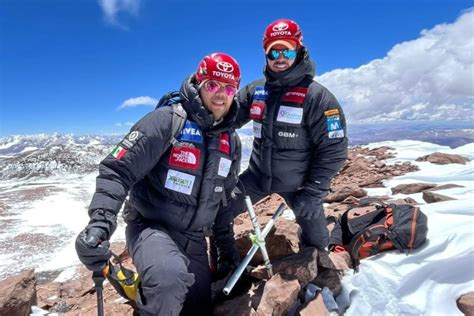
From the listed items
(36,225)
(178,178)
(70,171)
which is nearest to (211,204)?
(178,178)

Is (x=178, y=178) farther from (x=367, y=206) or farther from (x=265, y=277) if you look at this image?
(x=367, y=206)

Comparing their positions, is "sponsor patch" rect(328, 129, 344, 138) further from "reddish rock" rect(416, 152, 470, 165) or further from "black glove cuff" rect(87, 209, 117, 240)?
"reddish rock" rect(416, 152, 470, 165)

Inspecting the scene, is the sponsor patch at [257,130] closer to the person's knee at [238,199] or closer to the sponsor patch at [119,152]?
the person's knee at [238,199]

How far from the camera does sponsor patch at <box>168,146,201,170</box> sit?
4.21m

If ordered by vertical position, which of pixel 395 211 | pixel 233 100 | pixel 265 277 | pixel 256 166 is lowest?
pixel 265 277

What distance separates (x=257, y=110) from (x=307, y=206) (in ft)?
6.15

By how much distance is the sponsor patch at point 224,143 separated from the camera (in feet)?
15.1

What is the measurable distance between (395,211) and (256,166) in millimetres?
3040

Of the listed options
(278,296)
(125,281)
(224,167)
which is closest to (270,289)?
(278,296)

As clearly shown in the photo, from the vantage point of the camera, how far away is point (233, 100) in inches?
189

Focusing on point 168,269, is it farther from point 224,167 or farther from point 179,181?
point 224,167

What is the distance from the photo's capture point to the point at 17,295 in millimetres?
4992

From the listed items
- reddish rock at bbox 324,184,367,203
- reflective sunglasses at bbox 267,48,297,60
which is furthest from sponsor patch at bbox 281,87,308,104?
reddish rock at bbox 324,184,367,203

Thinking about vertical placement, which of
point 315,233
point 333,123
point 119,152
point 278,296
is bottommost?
point 278,296
